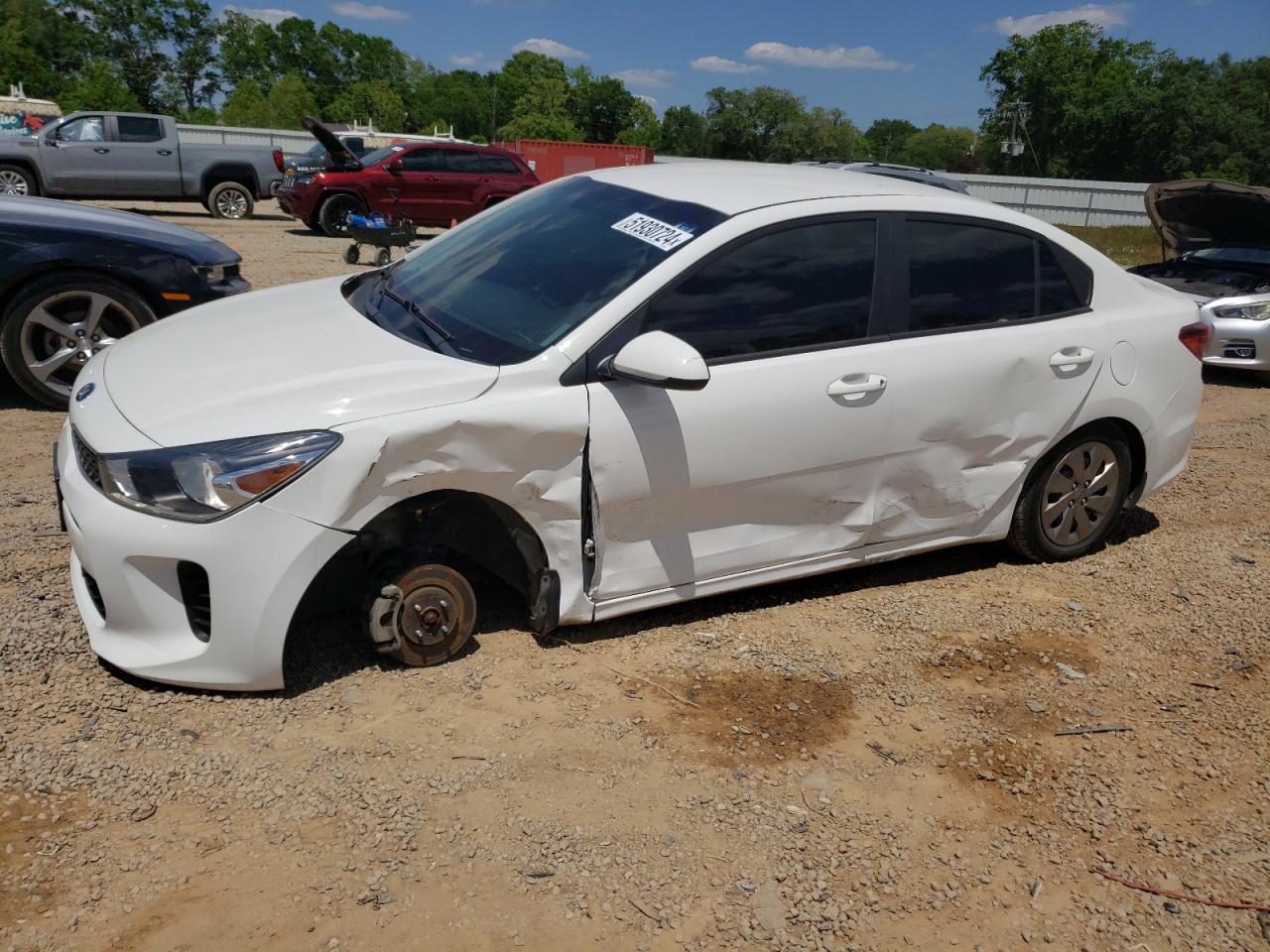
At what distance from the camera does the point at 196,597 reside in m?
3.06

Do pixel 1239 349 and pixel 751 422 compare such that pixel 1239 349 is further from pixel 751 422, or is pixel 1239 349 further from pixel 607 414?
pixel 607 414

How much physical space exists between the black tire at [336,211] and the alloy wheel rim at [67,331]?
11277mm

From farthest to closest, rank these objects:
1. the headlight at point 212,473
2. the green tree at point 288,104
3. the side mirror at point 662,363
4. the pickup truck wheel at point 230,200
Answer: the green tree at point 288,104 < the pickup truck wheel at point 230,200 < the side mirror at point 662,363 < the headlight at point 212,473

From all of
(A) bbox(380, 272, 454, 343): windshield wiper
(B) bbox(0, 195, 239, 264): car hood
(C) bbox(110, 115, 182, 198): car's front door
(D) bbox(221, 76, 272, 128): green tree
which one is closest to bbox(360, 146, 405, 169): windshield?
(C) bbox(110, 115, 182, 198): car's front door

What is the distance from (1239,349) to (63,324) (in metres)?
9.73

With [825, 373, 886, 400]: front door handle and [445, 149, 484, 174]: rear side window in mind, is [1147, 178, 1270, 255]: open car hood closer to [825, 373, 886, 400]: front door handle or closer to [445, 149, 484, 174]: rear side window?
[825, 373, 886, 400]: front door handle

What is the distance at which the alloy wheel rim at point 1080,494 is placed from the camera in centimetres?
462

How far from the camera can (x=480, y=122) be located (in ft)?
389

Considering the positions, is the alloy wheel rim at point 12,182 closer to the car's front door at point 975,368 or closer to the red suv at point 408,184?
the red suv at point 408,184

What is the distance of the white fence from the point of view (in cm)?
3075

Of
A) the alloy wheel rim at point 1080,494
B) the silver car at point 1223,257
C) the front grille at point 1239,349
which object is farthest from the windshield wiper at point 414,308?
the front grille at point 1239,349

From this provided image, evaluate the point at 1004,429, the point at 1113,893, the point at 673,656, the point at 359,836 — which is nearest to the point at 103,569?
the point at 359,836

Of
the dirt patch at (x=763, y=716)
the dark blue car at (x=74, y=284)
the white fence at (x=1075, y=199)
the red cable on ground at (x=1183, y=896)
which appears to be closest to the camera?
the red cable on ground at (x=1183, y=896)

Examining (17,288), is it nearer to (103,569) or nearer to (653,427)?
(103,569)
